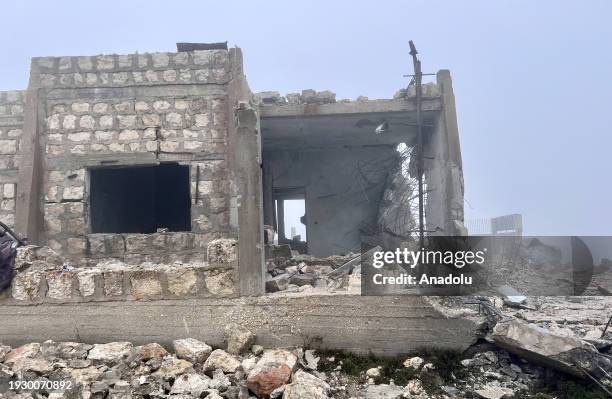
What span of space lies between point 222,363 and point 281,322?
0.65 metres

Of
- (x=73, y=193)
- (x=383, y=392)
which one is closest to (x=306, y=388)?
(x=383, y=392)

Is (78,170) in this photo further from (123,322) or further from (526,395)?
(526,395)

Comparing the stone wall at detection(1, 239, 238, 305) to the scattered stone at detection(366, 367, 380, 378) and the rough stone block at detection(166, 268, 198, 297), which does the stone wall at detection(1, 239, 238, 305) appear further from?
the scattered stone at detection(366, 367, 380, 378)

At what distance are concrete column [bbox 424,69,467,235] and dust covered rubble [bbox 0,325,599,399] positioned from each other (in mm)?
2840

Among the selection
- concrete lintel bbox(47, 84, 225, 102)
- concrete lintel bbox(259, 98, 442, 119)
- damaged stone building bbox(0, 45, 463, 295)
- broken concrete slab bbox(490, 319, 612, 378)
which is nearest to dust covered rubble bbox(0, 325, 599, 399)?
broken concrete slab bbox(490, 319, 612, 378)

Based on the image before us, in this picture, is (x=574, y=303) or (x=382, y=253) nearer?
(x=382, y=253)

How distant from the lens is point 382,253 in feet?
17.2

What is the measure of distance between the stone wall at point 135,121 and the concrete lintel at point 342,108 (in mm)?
1271

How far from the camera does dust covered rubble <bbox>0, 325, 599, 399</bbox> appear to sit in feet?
11.4

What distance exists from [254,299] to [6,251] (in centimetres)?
251

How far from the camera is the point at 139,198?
32.8 ft

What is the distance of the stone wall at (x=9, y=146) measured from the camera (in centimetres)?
629

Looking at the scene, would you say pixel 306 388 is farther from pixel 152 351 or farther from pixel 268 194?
pixel 268 194

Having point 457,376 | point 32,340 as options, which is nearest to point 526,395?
point 457,376
